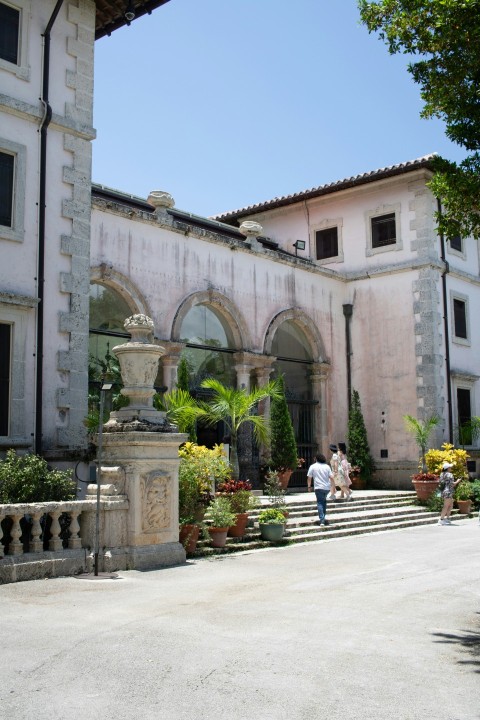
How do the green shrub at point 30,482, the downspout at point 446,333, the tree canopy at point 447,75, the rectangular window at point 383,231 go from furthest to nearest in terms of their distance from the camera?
the rectangular window at point 383,231
the downspout at point 446,333
the green shrub at point 30,482
the tree canopy at point 447,75

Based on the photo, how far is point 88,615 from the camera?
7.23m

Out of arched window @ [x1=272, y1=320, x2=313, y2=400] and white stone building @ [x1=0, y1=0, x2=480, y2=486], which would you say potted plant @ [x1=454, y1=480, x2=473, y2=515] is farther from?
arched window @ [x1=272, y1=320, x2=313, y2=400]

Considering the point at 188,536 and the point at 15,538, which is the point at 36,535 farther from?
the point at 188,536

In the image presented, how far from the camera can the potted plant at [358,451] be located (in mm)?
21547

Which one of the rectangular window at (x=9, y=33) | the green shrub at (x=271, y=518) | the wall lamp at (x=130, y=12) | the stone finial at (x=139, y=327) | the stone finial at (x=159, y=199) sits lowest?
the green shrub at (x=271, y=518)

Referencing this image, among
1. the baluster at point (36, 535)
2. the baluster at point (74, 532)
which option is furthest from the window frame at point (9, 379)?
the baluster at point (36, 535)

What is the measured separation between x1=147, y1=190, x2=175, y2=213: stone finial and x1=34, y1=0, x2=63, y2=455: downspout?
480cm

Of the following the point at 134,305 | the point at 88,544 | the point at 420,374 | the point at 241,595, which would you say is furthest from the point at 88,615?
the point at 420,374

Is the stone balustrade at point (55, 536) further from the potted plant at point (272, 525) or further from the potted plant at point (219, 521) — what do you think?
the potted plant at point (272, 525)

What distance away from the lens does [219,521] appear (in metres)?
12.2

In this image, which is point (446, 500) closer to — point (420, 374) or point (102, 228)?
point (420, 374)

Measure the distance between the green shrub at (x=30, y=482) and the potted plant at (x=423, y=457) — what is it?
36.3 feet

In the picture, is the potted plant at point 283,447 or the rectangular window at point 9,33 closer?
the rectangular window at point 9,33

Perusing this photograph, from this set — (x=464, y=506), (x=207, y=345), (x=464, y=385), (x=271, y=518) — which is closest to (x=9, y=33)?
(x=207, y=345)
